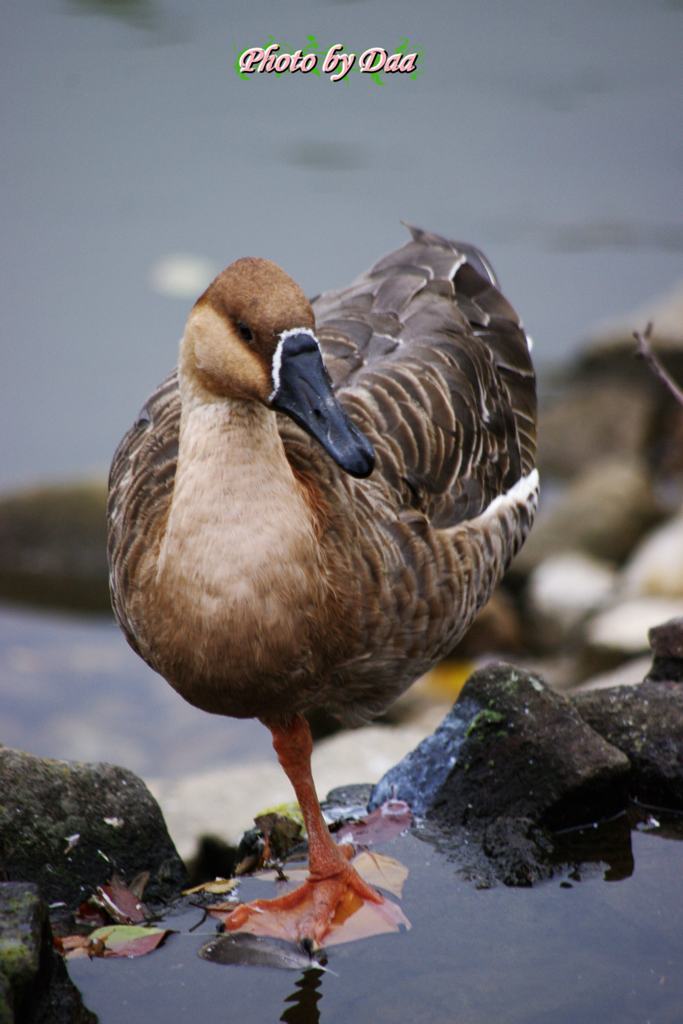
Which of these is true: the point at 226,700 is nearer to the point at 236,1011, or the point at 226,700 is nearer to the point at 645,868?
the point at 236,1011

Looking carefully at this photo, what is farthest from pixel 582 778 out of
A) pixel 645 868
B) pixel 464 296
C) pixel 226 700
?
pixel 464 296

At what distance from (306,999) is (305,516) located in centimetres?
136

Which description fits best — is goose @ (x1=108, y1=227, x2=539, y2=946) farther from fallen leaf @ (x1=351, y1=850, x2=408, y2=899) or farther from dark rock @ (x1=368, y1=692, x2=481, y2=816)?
dark rock @ (x1=368, y1=692, x2=481, y2=816)

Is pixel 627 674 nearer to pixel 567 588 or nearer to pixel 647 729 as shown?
pixel 567 588

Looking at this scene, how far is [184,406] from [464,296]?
7.01 ft

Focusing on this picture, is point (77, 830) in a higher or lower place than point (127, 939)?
higher

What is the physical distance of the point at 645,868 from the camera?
429cm

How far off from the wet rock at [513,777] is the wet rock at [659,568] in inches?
184

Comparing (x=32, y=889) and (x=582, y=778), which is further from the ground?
(x=582, y=778)

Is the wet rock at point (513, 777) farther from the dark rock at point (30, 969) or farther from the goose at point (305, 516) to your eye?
the dark rock at point (30, 969)

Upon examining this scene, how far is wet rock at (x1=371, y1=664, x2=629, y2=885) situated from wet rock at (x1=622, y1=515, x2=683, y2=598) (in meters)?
4.67

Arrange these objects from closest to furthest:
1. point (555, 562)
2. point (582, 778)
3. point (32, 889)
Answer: point (32, 889), point (582, 778), point (555, 562)

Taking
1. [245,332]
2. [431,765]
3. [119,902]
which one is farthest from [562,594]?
[245,332]

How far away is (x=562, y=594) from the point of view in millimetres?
9602
